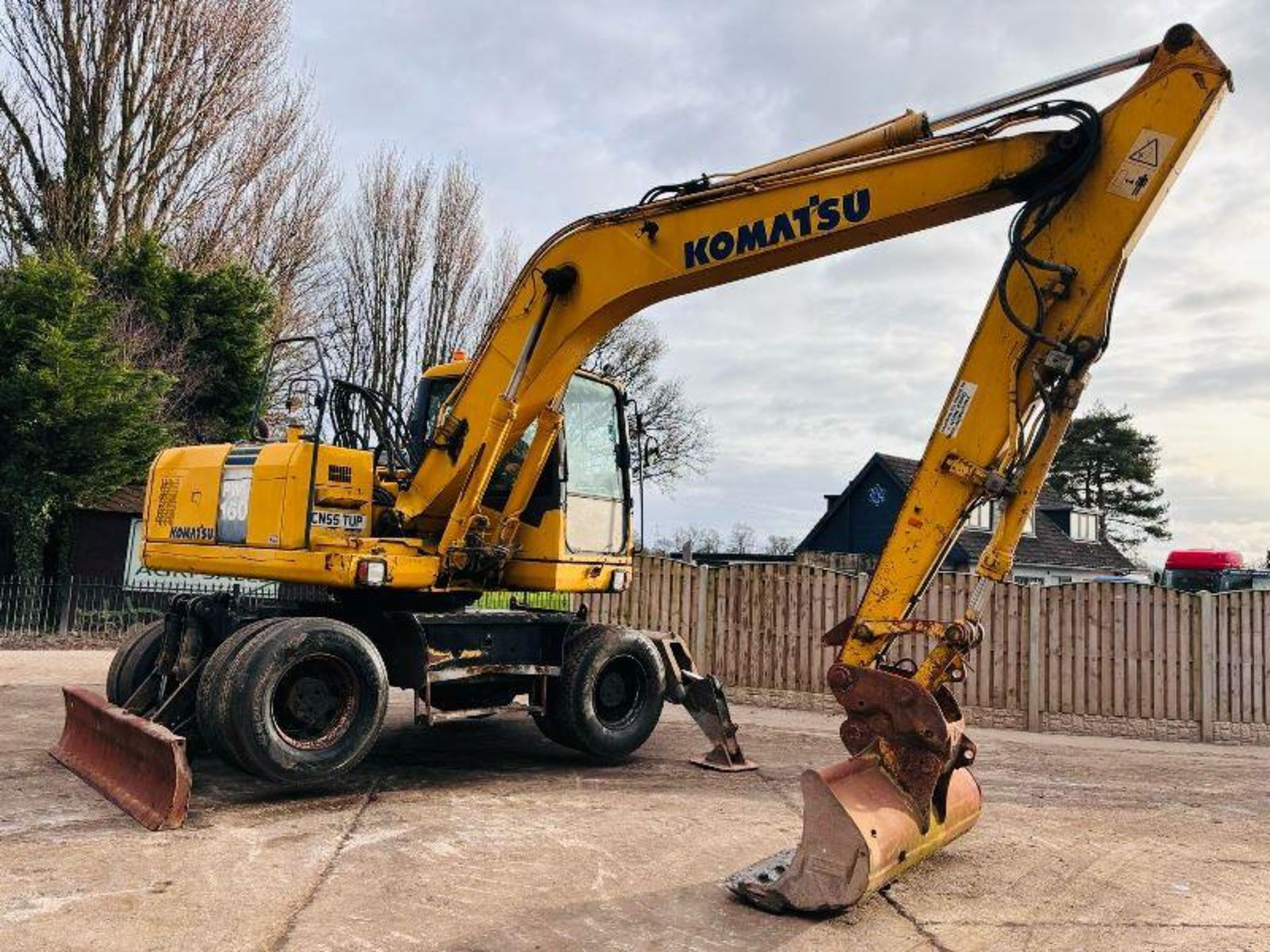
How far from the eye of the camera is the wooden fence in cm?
1084

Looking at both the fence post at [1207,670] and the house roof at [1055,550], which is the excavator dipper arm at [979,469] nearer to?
the fence post at [1207,670]

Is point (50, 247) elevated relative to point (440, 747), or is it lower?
elevated

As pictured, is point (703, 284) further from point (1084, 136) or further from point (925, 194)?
point (1084, 136)

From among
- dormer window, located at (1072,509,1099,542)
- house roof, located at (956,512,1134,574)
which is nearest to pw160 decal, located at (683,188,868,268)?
house roof, located at (956,512,1134,574)

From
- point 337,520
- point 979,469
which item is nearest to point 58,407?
point 337,520

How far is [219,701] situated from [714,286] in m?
4.05

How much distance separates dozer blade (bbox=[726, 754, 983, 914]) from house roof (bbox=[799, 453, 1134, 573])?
75.0 feet

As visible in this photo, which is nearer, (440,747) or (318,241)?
(440,747)

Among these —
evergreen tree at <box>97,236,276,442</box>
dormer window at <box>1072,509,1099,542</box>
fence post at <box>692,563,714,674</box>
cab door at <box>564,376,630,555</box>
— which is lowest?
fence post at <box>692,563,714,674</box>

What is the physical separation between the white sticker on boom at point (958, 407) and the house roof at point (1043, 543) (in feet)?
73.3

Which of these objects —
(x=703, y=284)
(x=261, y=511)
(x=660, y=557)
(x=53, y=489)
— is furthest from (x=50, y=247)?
(x=703, y=284)

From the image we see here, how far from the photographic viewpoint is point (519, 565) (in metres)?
7.68

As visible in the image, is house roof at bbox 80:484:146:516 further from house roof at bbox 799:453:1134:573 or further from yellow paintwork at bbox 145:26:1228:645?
house roof at bbox 799:453:1134:573

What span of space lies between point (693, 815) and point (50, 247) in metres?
19.1
